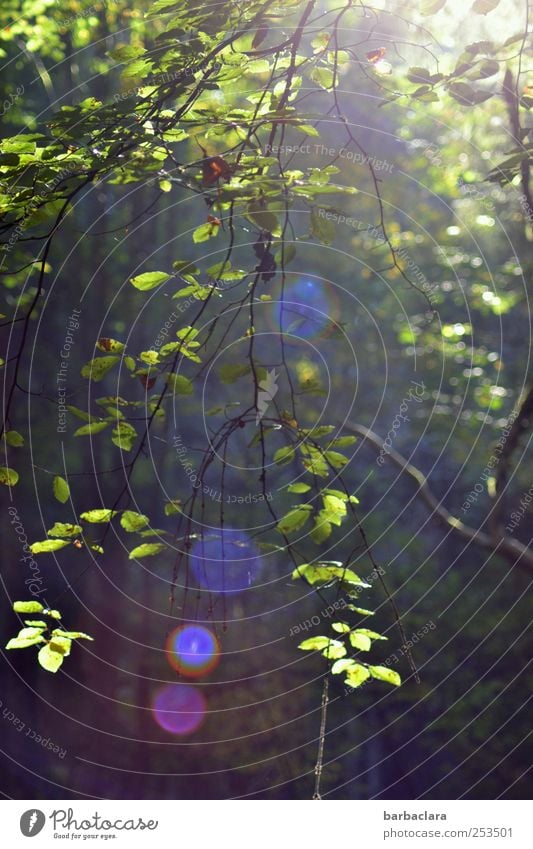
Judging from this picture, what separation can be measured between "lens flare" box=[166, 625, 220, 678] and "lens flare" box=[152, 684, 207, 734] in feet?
0.85

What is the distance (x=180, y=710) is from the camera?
7.03 m

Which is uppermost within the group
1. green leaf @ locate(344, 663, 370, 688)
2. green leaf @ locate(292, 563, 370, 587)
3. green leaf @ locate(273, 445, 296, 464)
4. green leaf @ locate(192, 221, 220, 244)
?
green leaf @ locate(192, 221, 220, 244)

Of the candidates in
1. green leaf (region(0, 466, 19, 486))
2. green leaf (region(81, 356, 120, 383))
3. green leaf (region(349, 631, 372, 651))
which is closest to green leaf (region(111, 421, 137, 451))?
green leaf (region(81, 356, 120, 383))

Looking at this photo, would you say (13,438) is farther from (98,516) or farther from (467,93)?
(467,93)

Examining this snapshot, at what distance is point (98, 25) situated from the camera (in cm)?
592

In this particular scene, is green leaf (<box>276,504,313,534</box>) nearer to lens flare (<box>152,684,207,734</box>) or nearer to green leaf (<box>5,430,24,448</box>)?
green leaf (<box>5,430,24,448</box>)

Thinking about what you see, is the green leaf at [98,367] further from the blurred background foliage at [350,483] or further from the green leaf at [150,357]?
the blurred background foliage at [350,483]

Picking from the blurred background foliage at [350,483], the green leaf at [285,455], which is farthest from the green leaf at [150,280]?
the blurred background foliage at [350,483]

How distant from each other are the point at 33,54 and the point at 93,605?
15.7 ft

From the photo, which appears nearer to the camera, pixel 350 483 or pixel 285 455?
pixel 285 455

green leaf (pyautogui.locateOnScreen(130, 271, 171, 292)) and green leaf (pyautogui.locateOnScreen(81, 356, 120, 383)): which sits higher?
green leaf (pyautogui.locateOnScreen(130, 271, 171, 292))

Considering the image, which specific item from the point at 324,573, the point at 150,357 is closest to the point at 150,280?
the point at 150,357

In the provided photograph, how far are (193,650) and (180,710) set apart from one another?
4.32ft

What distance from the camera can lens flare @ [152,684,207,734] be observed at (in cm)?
698
